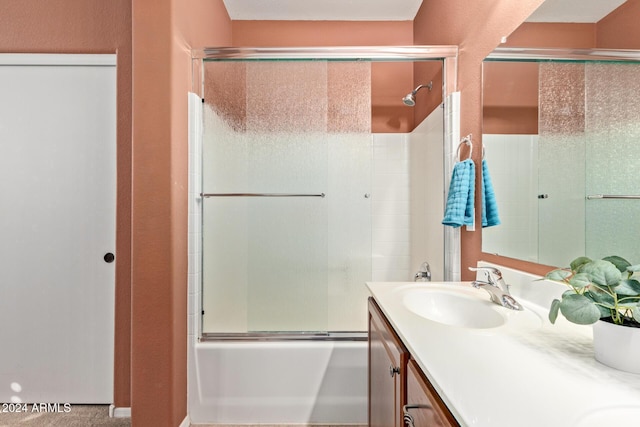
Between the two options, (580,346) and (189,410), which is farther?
(189,410)

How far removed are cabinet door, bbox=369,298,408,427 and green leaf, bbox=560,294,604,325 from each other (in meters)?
0.41

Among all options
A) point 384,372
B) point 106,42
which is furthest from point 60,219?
point 384,372

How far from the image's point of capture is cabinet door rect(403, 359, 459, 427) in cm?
67

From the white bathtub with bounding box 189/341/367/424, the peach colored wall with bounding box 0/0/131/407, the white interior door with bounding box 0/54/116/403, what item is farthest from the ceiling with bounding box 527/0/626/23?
the white interior door with bounding box 0/54/116/403

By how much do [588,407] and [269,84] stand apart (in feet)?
6.30

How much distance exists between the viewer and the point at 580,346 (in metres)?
0.82

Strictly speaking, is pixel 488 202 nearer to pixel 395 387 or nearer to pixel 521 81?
pixel 521 81

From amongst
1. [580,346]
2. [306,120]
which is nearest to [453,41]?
[306,120]

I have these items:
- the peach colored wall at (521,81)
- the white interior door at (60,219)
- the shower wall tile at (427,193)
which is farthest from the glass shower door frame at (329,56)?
the white interior door at (60,219)

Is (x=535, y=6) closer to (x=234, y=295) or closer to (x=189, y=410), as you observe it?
(x=234, y=295)

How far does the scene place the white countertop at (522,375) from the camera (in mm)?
530

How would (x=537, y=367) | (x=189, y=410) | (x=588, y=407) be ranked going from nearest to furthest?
(x=588, y=407), (x=537, y=367), (x=189, y=410)

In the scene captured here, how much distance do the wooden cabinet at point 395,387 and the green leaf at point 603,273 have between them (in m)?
0.44

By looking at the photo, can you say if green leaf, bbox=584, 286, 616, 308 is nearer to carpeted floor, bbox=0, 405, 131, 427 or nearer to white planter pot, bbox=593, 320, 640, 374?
white planter pot, bbox=593, 320, 640, 374
